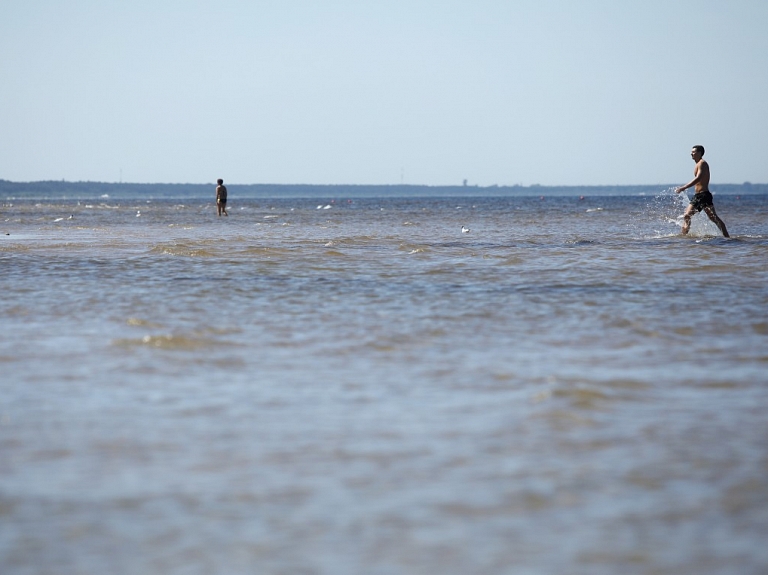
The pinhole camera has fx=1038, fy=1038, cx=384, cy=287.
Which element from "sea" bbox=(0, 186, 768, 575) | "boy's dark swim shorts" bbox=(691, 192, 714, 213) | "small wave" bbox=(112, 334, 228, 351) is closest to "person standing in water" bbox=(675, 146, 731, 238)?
"boy's dark swim shorts" bbox=(691, 192, 714, 213)

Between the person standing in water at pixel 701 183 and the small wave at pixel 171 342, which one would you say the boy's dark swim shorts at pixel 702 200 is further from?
the small wave at pixel 171 342

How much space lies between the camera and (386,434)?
544 centimetres

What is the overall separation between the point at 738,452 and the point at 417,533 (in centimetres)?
195

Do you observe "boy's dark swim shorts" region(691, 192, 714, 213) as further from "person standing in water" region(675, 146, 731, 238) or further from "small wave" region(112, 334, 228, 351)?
"small wave" region(112, 334, 228, 351)

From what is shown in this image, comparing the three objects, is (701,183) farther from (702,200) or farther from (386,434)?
(386,434)

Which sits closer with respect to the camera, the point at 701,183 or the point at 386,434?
the point at 386,434

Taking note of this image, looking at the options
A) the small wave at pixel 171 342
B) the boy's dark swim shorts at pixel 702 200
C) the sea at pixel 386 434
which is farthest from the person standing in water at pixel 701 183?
the small wave at pixel 171 342

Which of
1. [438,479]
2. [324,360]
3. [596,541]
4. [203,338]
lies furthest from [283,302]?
[596,541]

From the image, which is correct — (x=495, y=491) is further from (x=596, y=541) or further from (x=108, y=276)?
(x=108, y=276)

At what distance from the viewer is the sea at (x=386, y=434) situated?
12.8 feet

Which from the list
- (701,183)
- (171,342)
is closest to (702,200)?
(701,183)

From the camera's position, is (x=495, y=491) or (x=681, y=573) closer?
(x=681, y=573)

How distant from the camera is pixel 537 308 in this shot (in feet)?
34.9

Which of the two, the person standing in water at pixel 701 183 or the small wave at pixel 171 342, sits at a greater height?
the person standing in water at pixel 701 183
